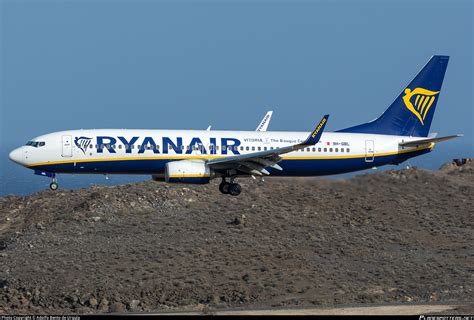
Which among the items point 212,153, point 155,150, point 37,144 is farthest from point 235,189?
point 37,144

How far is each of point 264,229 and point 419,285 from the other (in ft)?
46.0

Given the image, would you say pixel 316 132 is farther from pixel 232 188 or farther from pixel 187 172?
pixel 187 172

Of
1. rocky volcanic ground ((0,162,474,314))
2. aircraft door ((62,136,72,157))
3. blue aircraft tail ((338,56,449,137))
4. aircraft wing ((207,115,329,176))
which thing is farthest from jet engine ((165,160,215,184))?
blue aircraft tail ((338,56,449,137))

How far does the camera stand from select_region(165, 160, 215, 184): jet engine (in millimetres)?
64875

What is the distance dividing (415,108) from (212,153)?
53.9 feet

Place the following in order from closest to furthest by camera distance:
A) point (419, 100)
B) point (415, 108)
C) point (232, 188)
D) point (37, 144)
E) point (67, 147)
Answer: point (67, 147), point (37, 144), point (232, 188), point (415, 108), point (419, 100)

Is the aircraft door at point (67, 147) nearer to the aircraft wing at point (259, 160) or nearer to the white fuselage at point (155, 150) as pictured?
the white fuselage at point (155, 150)

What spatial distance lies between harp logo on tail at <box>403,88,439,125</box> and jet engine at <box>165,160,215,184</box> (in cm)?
1706

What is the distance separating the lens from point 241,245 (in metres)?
79.4

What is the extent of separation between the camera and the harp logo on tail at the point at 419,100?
7462cm

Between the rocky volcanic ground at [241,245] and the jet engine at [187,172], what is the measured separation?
660cm

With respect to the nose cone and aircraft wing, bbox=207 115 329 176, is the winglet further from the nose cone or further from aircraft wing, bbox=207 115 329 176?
the nose cone

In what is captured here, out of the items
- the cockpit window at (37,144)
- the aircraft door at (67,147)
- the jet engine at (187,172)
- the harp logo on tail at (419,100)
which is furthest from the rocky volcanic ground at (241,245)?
the cockpit window at (37,144)

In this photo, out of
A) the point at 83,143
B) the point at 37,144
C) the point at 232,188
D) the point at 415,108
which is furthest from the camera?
the point at 415,108
